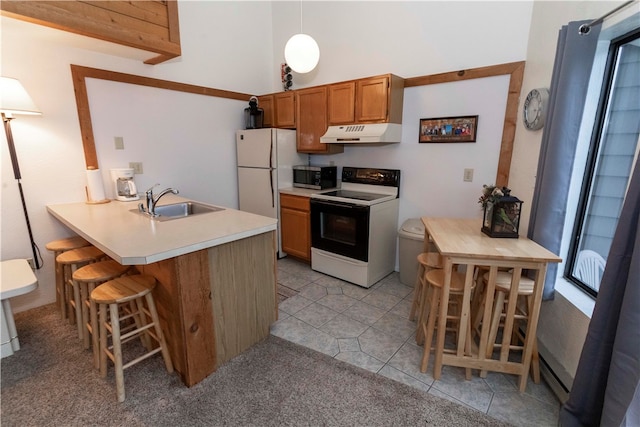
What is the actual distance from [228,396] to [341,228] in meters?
1.84

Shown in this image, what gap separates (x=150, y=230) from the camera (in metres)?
1.79

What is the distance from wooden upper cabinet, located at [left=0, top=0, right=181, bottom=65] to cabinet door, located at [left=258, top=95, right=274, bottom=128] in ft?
4.59

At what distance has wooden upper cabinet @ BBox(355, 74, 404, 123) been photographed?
9.29ft

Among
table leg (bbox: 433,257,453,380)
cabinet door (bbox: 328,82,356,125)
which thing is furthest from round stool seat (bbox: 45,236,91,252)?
table leg (bbox: 433,257,453,380)

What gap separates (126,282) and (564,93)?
2753mm

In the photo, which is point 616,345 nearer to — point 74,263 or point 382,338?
point 382,338

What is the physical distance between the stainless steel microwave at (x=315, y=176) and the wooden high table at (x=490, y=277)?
1828 mm

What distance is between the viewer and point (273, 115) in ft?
12.5

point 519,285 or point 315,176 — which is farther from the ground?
point 315,176

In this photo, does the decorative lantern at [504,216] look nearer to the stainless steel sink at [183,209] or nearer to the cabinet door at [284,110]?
the stainless steel sink at [183,209]

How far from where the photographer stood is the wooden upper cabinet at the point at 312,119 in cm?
333

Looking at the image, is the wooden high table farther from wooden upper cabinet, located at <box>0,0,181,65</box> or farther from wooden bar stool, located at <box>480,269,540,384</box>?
wooden upper cabinet, located at <box>0,0,181,65</box>

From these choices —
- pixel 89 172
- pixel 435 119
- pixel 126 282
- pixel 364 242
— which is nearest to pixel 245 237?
pixel 126 282

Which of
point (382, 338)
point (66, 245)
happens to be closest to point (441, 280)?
point (382, 338)
